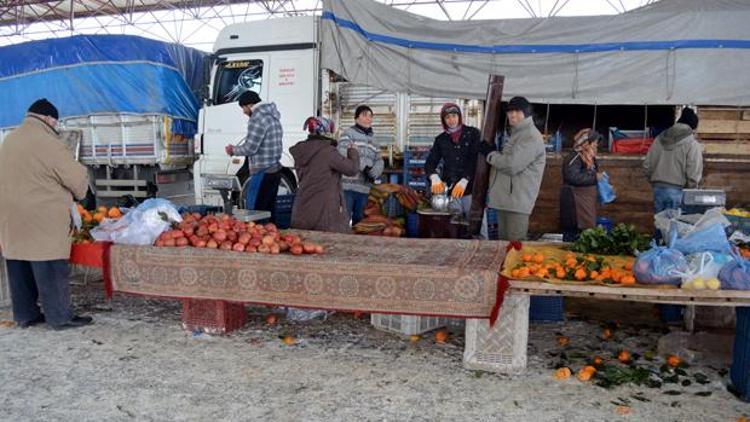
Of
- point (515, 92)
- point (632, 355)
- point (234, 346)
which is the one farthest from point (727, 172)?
point (234, 346)

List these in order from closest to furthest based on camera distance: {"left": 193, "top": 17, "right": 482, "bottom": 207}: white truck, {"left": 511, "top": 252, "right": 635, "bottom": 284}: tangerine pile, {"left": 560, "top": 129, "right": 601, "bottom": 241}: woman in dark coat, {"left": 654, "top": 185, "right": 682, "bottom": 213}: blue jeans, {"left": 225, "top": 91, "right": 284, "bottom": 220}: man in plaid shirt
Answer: {"left": 511, "top": 252, "right": 635, "bottom": 284}: tangerine pile < {"left": 560, "top": 129, "right": 601, "bottom": 241}: woman in dark coat < {"left": 225, "top": 91, "right": 284, "bottom": 220}: man in plaid shirt < {"left": 654, "top": 185, "right": 682, "bottom": 213}: blue jeans < {"left": 193, "top": 17, "right": 482, "bottom": 207}: white truck

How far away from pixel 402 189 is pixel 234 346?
292 cm

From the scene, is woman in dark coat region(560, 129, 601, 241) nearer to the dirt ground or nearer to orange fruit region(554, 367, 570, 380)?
the dirt ground

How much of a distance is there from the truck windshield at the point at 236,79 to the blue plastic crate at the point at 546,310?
5467 millimetres

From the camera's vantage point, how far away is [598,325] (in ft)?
15.9

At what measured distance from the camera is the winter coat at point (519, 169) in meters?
4.78

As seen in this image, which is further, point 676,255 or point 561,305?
point 561,305

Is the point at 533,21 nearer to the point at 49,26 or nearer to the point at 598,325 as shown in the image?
the point at 598,325

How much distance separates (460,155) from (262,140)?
2034 millimetres

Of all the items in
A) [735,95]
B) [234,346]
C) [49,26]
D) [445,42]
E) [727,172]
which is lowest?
[234,346]

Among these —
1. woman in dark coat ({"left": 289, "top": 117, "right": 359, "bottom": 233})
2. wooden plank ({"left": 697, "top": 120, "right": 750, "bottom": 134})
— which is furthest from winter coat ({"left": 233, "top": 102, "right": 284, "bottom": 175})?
wooden plank ({"left": 697, "top": 120, "right": 750, "bottom": 134})

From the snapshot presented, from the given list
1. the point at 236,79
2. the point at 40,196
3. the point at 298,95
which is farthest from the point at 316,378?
the point at 236,79

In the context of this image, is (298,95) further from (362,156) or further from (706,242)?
(706,242)

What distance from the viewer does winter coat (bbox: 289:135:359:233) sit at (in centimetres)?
486
